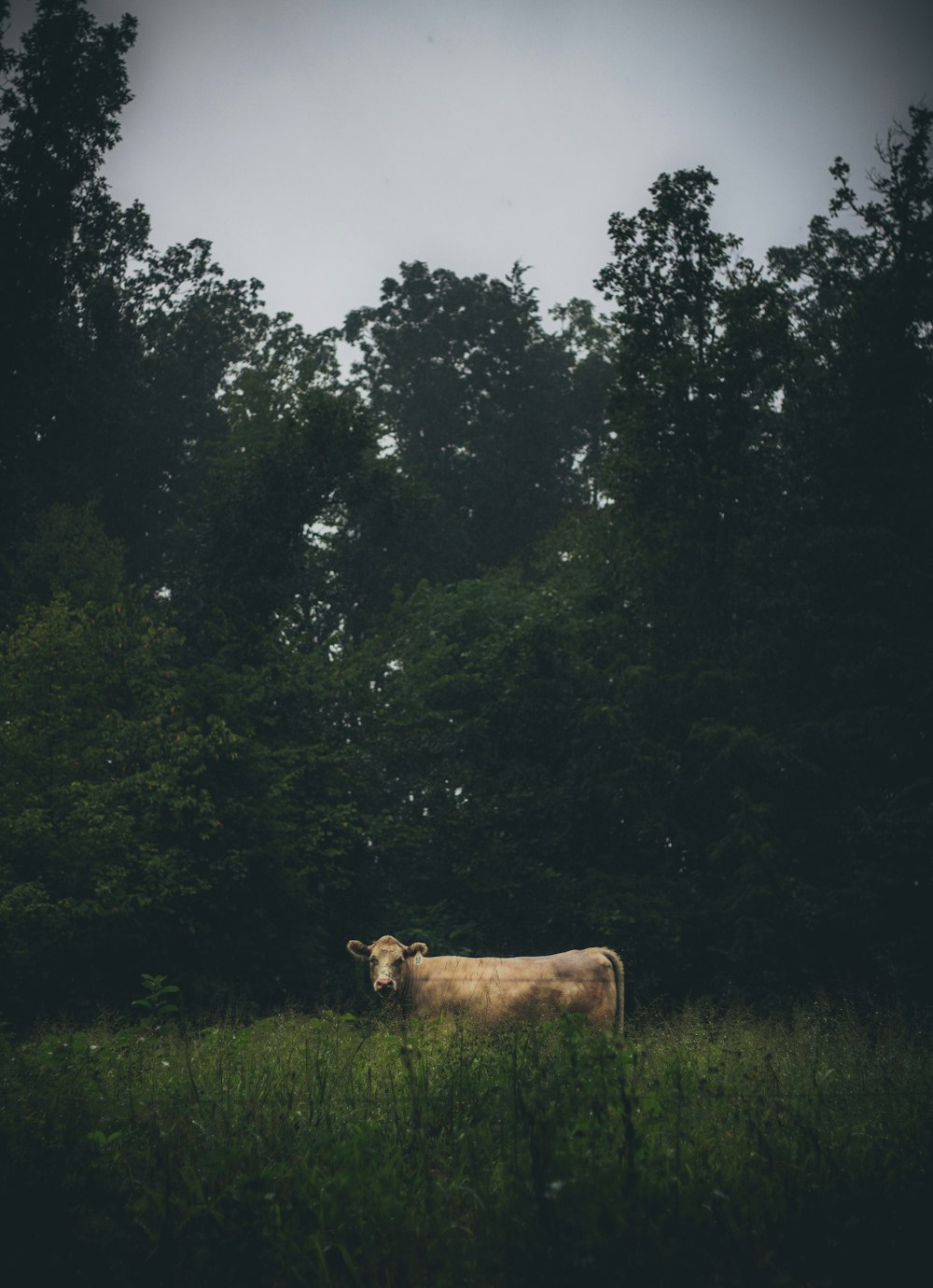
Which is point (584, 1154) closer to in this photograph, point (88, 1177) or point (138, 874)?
point (88, 1177)

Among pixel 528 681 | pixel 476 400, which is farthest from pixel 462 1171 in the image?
pixel 476 400

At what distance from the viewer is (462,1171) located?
4.11m

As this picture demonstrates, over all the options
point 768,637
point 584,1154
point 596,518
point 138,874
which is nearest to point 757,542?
point 768,637

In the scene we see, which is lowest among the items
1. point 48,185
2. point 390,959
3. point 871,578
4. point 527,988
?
point 527,988

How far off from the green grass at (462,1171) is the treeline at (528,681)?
305 inches

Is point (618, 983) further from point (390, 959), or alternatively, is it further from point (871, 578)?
point (871, 578)

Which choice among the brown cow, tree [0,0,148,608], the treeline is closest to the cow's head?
the brown cow

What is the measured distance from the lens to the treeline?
14.2 m

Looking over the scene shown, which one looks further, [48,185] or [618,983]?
[48,185]

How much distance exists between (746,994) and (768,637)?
6.13 meters

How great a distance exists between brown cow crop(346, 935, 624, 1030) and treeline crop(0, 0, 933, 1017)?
3763 millimetres

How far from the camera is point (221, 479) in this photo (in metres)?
22.1

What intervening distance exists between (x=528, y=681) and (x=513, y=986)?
982 centimetres

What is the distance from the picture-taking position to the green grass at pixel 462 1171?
345 cm
